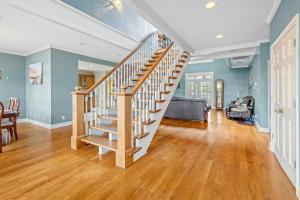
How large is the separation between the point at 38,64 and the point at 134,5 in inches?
174

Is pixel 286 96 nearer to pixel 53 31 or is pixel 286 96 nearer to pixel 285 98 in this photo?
pixel 285 98

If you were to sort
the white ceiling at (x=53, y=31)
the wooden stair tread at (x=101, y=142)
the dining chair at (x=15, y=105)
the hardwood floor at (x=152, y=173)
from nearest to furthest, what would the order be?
the hardwood floor at (x=152, y=173) → the wooden stair tread at (x=101, y=142) → the white ceiling at (x=53, y=31) → the dining chair at (x=15, y=105)

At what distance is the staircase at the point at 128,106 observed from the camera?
241 cm

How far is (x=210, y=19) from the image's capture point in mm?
2879

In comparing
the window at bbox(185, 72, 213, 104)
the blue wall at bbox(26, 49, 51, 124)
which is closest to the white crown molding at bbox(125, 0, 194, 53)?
the blue wall at bbox(26, 49, 51, 124)

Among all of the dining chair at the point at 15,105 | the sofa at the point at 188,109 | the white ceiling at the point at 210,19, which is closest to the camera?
the white ceiling at the point at 210,19

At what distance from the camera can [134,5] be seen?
7.34ft

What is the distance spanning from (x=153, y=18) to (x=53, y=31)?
248 cm

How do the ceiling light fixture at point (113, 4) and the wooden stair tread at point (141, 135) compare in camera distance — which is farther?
the ceiling light fixture at point (113, 4)

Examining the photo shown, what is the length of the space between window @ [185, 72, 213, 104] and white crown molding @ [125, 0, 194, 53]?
7.07 m

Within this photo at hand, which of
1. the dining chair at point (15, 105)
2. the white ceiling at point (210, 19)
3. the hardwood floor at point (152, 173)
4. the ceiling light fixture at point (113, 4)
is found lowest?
the hardwood floor at point (152, 173)

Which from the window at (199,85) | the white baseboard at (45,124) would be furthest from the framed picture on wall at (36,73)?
the window at (199,85)

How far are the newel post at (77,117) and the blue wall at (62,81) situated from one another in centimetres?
222

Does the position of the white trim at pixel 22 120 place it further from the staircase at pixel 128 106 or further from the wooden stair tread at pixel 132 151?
the wooden stair tread at pixel 132 151
